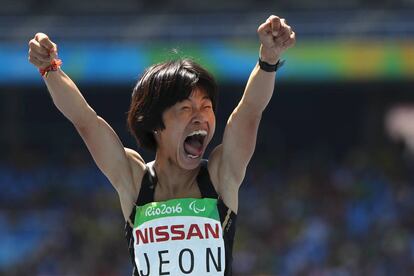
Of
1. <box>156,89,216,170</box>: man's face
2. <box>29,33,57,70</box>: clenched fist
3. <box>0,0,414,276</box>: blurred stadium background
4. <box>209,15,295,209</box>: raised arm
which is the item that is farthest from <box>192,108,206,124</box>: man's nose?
<box>0,0,414,276</box>: blurred stadium background

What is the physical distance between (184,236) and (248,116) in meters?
0.49

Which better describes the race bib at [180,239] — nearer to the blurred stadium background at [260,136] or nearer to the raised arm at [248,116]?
the raised arm at [248,116]

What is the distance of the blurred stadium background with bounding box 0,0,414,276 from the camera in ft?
→ 48.0

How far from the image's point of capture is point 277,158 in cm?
1772

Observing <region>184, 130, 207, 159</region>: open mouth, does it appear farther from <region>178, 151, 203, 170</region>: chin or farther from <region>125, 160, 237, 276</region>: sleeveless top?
<region>125, 160, 237, 276</region>: sleeveless top

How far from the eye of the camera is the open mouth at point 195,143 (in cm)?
382

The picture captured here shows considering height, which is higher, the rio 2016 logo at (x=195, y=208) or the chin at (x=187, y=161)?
the chin at (x=187, y=161)

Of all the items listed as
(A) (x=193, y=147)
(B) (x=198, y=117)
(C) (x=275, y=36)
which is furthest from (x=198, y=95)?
(C) (x=275, y=36)

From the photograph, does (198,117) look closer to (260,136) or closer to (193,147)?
(193,147)

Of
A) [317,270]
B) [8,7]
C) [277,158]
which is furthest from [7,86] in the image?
[317,270]

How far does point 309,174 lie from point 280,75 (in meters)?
1.71

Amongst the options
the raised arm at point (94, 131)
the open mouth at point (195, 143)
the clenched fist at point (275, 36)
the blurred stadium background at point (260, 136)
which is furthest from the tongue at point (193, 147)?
the blurred stadium background at point (260, 136)

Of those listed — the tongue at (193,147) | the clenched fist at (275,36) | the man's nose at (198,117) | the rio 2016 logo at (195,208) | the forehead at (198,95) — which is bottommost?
the rio 2016 logo at (195,208)

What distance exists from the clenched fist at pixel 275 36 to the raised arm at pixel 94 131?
27.3 inches
